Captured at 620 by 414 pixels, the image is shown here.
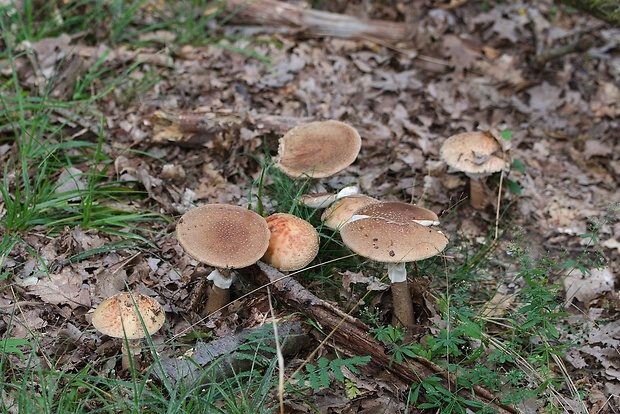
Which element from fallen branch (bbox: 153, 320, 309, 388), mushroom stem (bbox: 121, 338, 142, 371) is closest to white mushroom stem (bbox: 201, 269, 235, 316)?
fallen branch (bbox: 153, 320, 309, 388)

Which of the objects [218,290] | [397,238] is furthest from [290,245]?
[397,238]

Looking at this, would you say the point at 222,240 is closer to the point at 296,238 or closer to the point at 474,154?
the point at 296,238

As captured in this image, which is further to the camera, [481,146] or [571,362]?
[481,146]

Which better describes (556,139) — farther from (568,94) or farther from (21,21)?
(21,21)

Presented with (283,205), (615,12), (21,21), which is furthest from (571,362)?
(21,21)

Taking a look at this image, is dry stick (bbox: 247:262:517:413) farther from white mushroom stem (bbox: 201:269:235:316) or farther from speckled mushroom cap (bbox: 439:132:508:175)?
speckled mushroom cap (bbox: 439:132:508:175)

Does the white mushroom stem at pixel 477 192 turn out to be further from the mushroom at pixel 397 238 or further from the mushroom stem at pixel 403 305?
the mushroom stem at pixel 403 305
